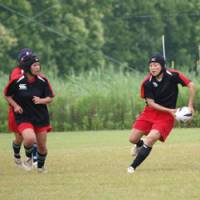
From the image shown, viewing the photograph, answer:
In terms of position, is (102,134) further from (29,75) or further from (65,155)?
(29,75)

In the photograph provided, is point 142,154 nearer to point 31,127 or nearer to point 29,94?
point 31,127

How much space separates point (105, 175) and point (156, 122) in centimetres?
130

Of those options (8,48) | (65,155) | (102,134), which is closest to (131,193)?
(65,155)

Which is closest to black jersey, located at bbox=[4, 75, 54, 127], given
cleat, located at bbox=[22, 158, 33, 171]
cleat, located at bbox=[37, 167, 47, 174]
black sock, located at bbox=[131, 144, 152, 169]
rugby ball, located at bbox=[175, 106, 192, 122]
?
cleat, located at bbox=[37, 167, 47, 174]

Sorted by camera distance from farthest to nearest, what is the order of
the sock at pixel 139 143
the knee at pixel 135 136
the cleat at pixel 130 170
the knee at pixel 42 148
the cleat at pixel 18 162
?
the cleat at pixel 18 162 → the sock at pixel 139 143 → the knee at pixel 135 136 → the knee at pixel 42 148 → the cleat at pixel 130 170

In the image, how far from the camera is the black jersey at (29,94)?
16141 millimetres

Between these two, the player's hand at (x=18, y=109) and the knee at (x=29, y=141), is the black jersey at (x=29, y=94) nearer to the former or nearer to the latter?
the player's hand at (x=18, y=109)

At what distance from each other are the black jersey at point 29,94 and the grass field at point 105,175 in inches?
33.8

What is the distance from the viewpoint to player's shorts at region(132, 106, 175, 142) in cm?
1588

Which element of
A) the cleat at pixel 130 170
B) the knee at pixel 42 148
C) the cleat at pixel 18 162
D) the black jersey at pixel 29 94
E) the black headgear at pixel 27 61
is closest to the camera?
the cleat at pixel 130 170

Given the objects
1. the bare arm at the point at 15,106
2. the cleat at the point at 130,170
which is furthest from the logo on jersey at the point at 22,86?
the cleat at the point at 130,170

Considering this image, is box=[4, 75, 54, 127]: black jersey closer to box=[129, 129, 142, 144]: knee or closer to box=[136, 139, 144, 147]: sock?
box=[129, 129, 142, 144]: knee

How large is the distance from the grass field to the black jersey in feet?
2.82

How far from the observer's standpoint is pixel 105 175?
50.3ft
